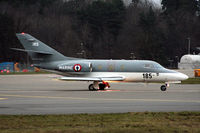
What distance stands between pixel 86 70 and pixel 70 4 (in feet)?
278

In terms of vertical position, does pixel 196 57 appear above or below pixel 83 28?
below

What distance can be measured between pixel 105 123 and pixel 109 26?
9528cm

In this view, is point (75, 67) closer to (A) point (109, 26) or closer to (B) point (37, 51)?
(B) point (37, 51)

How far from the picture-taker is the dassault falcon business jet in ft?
99.0

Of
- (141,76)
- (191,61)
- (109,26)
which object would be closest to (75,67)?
(141,76)

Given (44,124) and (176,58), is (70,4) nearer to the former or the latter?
(176,58)

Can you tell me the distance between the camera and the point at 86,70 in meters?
30.7

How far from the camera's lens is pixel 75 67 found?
3064 cm

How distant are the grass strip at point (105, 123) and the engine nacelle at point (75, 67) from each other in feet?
49.8

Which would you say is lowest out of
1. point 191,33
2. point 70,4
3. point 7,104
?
point 7,104

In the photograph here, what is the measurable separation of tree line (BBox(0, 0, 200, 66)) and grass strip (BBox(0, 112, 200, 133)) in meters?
84.8

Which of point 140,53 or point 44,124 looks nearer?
point 44,124

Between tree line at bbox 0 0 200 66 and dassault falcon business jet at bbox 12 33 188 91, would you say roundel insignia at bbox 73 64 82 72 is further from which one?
tree line at bbox 0 0 200 66

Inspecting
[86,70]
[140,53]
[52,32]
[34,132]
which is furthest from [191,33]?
[34,132]
